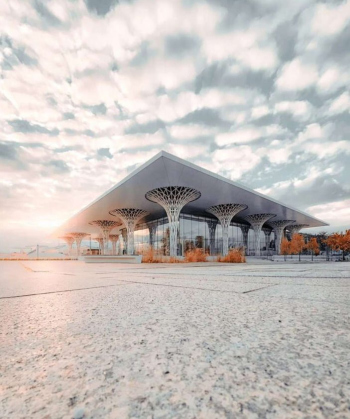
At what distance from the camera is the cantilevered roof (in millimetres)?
15422

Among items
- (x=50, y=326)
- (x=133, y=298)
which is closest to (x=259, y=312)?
(x=133, y=298)

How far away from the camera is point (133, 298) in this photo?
5.88ft

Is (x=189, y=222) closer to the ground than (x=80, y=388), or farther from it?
farther from it

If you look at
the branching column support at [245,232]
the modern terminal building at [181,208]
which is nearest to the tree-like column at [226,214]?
the modern terminal building at [181,208]

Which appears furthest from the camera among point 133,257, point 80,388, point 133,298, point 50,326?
point 133,257

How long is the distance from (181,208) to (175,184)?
3275mm

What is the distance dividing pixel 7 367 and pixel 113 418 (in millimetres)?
458

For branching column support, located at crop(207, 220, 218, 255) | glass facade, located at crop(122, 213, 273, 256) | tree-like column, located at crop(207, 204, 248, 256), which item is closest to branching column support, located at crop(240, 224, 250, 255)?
glass facade, located at crop(122, 213, 273, 256)

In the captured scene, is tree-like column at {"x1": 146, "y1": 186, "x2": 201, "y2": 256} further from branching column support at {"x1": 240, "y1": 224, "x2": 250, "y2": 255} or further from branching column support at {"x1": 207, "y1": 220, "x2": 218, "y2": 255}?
branching column support at {"x1": 240, "y1": 224, "x2": 250, "y2": 255}

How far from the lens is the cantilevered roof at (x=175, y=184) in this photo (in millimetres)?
15422

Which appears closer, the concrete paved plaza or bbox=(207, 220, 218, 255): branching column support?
the concrete paved plaza

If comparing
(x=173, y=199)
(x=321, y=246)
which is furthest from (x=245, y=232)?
(x=173, y=199)

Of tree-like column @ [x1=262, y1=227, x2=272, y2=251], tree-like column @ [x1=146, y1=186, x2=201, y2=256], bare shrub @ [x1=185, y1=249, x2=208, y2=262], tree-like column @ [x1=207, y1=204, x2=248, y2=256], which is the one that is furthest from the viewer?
tree-like column @ [x1=262, y1=227, x2=272, y2=251]

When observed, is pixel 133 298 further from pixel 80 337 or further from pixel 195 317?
pixel 80 337
